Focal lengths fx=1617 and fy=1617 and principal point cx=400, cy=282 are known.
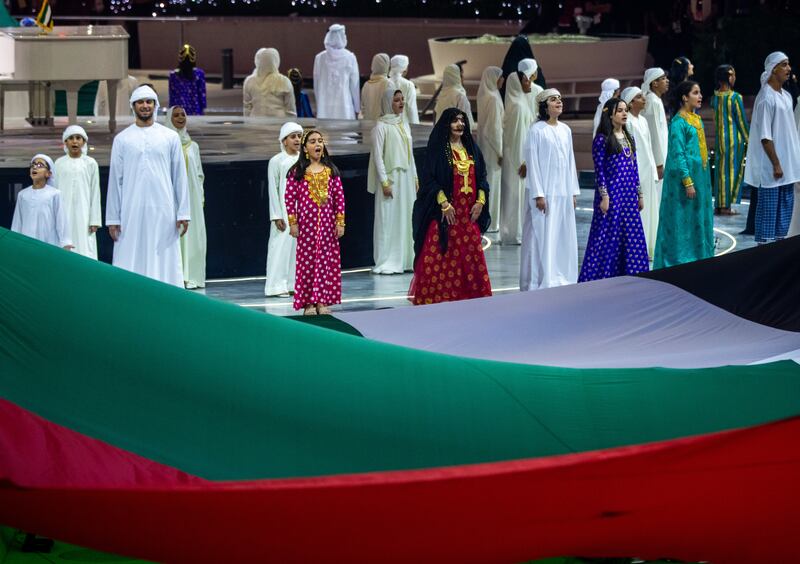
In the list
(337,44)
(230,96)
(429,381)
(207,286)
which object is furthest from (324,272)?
(230,96)

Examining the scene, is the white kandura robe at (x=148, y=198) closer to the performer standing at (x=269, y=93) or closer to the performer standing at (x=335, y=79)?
the performer standing at (x=269, y=93)

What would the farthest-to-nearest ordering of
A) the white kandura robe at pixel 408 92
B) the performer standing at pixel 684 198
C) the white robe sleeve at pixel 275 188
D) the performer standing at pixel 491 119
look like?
the white kandura robe at pixel 408 92 < the performer standing at pixel 491 119 < the performer standing at pixel 684 198 < the white robe sleeve at pixel 275 188

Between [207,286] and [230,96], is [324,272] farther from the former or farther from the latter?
[230,96]

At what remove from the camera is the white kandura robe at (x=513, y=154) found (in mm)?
12609

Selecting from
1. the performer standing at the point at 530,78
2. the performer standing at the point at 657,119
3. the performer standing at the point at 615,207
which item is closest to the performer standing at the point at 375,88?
the performer standing at the point at 530,78

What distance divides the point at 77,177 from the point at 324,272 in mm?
1659

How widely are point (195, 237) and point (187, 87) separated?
6.08 m

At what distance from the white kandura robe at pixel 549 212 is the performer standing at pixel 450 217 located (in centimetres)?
67

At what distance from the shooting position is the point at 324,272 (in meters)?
9.81

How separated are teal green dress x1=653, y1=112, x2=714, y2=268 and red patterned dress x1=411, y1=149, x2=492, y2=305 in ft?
6.14

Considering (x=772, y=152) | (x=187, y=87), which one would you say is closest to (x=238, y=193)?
(x=772, y=152)

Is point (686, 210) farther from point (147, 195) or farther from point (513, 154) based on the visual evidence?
point (147, 195)

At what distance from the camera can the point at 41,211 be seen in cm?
937

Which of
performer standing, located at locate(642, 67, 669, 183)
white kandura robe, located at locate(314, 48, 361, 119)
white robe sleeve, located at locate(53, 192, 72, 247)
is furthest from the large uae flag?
white kandura robe, located at locate(314, 48, 361, 119)
